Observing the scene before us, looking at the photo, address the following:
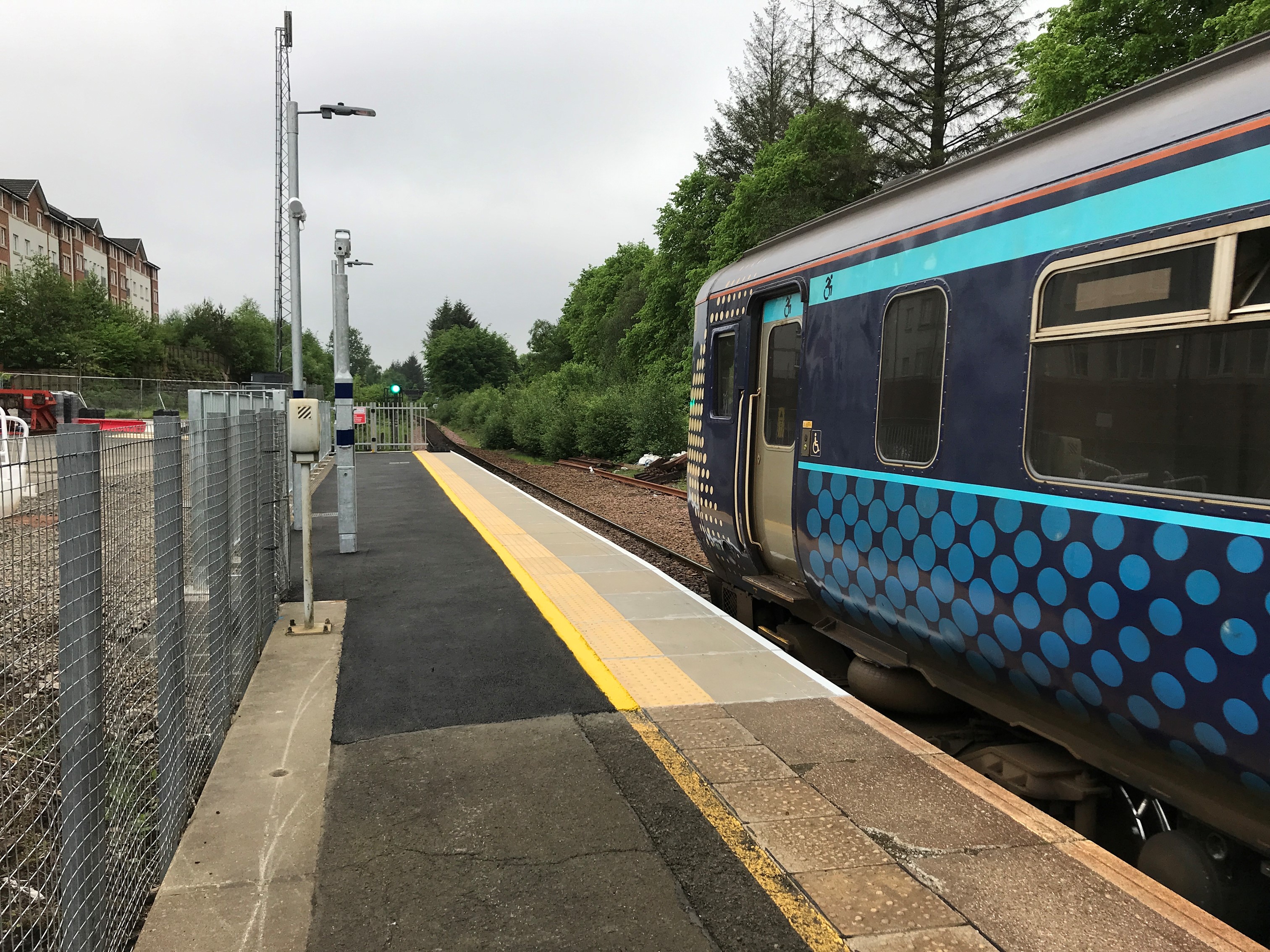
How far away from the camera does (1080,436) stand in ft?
12.4

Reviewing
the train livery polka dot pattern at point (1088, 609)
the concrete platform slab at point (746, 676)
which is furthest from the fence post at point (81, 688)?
the train livery polka dot pattern at point (1088, 609)

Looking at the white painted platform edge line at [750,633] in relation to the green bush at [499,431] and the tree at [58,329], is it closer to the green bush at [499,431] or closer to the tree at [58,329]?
the green bush at [499,431]

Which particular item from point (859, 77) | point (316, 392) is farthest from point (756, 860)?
point (316, 392)

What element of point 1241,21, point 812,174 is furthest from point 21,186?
point 1241,21

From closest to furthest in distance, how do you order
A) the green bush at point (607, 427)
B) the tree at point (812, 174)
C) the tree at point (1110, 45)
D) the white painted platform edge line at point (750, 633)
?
the white painted platform edge line at point (750, 633) → the tree at point (1110, 45) → the green bush at point (607, 427) → the tree at point (812, 174)

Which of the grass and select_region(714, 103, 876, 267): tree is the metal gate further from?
select_region(714, 103, 876, 267): tree

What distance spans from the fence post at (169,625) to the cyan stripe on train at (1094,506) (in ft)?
11.8

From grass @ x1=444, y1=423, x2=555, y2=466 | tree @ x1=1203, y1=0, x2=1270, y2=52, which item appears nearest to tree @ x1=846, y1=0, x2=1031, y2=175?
tree @ x1=1203, y1=0, x2=1270, y2=52

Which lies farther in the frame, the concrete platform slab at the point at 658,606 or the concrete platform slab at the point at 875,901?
the concrete platform slab at the point at 658,606

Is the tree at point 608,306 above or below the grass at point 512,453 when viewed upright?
above

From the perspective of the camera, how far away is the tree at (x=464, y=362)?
290 feet

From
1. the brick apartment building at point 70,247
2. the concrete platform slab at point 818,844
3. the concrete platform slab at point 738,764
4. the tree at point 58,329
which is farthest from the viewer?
the brick apartment building at point 70,247

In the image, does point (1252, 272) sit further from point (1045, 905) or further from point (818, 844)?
point (818, 844)

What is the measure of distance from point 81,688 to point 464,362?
8826 centimetres
